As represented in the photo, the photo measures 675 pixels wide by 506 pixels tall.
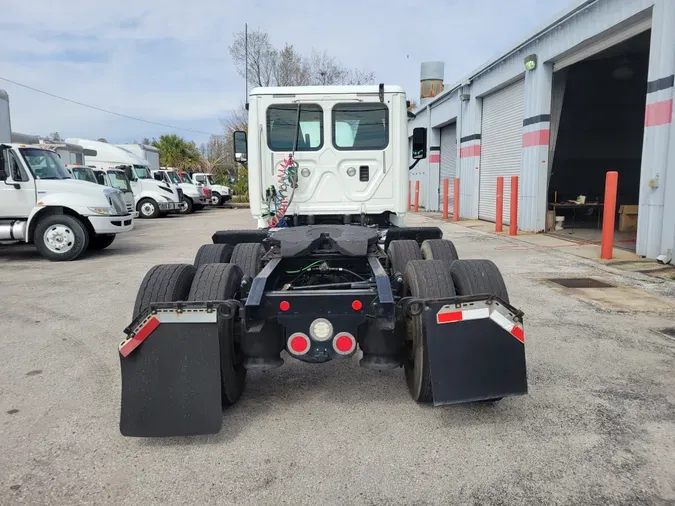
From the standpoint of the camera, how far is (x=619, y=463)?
2.84 metres

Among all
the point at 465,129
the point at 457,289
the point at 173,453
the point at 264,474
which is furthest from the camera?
the point at 465,129

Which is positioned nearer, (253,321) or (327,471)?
(327,471)

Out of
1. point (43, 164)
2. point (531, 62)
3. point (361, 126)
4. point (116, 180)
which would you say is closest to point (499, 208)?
point (531, 62)

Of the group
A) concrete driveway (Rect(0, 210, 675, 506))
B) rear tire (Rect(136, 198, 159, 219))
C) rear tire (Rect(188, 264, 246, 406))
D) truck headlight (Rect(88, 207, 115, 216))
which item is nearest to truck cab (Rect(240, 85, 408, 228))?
concrete driveway (Rect(0, 210, 675, 506))

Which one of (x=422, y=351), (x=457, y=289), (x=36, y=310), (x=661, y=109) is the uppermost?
(x=661, y=109)

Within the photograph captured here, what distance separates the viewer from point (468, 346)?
122 inches

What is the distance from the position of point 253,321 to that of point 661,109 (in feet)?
28.2

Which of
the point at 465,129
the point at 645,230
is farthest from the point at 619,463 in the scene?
the point at 465,129

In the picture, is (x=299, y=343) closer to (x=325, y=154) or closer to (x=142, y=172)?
(x=325, y=154)

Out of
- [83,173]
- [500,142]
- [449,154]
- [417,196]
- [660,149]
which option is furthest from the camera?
[417,196]

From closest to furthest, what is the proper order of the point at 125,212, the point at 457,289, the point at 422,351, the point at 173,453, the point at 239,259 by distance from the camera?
the point at 173,453, the point at 422,351, the point at 457,289, the point at 239,259, the point at 125,212

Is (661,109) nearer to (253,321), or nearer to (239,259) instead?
(239,259)

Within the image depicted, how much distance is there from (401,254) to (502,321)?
172 cm

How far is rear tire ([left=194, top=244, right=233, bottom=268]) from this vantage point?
4879 mm
